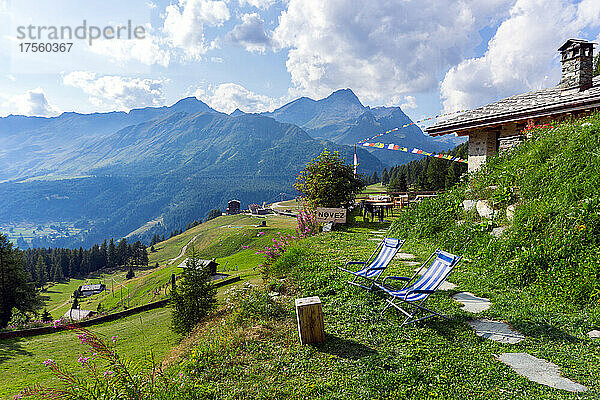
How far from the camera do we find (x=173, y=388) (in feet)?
13.0

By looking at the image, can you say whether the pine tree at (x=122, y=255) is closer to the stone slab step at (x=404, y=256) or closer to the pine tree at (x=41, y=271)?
the pine tree at (x=41, y=271)

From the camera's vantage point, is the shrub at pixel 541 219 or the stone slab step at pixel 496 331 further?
the shrub at pixel 541 219

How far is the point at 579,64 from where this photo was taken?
1234 centimetres

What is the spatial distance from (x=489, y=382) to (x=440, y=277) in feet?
5.47

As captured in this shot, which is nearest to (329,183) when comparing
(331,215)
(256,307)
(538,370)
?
(331,215)

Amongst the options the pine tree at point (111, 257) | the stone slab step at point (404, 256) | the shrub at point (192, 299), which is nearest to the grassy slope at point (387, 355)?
the stone slab step at point (404, 256)

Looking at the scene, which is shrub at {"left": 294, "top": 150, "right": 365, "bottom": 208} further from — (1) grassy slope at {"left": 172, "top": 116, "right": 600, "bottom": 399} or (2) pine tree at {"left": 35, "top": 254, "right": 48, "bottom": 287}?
(2) pine tree at {"left": 35, "top": 254, "right": 48, "bottom": 287}

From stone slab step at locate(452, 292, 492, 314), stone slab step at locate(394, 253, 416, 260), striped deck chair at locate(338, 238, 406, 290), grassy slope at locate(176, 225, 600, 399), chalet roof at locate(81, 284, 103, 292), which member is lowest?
chalet roof at locate(81, 284, 103, 292)

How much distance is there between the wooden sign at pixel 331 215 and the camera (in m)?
13.7

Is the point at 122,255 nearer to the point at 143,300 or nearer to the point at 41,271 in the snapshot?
the point at 41,271

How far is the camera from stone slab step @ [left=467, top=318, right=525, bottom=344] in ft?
15.4

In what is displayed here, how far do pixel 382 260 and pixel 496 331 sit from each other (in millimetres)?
2268

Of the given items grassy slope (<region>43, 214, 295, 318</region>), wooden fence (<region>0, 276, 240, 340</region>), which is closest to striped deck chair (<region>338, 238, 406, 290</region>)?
wooden fence (<region>0, 276, 240, 340</region>)

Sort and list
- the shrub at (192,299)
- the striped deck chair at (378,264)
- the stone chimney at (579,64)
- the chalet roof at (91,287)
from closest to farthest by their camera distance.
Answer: the striped deck chair at (378,264)
the shrub at (192,299)
the stone chimney at (579,64)
the chalet roof at (91,287)
